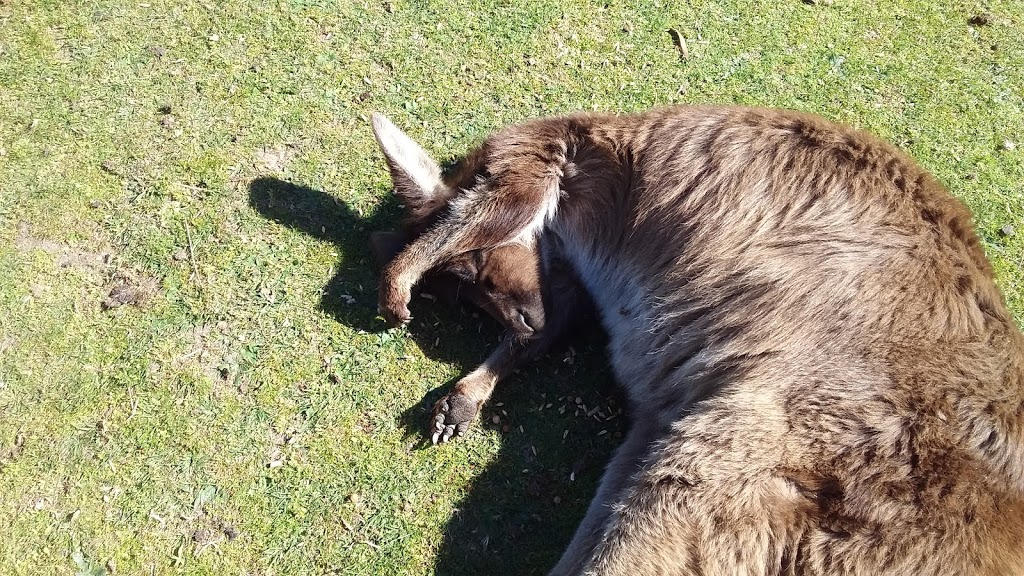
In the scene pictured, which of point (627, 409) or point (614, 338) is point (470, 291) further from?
point (627, 409)

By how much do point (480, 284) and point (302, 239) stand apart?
1283mm

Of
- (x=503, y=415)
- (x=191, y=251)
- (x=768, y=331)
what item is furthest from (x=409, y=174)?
(x=768, y=331)

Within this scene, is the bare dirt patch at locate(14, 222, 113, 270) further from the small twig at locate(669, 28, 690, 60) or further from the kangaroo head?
the small twig at locate(669, 28, 690, 60)

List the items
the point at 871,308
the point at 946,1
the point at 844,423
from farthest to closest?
1. the point at 946,1
2. the point at 871,308
3. the point at 844,423

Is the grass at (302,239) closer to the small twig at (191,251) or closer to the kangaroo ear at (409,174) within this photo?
the small twig at (191,251)

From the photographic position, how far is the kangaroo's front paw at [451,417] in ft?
12.9

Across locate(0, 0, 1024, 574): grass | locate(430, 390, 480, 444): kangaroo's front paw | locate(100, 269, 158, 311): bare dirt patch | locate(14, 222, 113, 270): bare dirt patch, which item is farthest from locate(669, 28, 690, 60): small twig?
locate(14, 222, 113, 270): bare dirt patch

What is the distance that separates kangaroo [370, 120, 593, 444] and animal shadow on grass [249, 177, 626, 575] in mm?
145

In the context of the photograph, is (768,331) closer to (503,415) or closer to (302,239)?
(503,415)

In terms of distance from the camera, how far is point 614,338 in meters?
4.19

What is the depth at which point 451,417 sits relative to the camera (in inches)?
155

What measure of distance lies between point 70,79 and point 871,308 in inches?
Answer: 215

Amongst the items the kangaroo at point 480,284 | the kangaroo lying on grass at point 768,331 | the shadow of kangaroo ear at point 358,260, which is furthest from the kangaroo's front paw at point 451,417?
the kangaroo lying on grass at point 768,331

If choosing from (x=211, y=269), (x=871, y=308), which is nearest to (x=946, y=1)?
(x=871, y=308)
